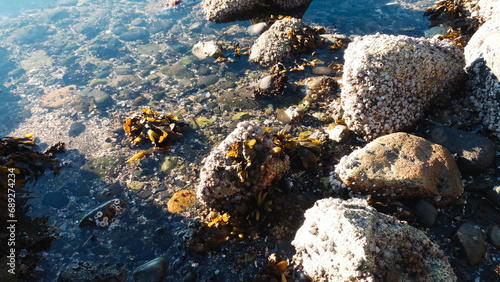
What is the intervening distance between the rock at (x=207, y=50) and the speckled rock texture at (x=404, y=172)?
4.95 m

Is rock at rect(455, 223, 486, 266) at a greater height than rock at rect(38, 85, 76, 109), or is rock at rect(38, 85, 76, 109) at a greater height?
rock at rect(455, 223, 486, 266)

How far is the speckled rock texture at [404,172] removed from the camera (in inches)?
145

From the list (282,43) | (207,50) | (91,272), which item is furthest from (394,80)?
(91,272)

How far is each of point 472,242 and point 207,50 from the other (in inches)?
271

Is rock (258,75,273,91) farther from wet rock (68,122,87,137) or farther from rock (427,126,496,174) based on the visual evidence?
wet rock (68,122,87,137)

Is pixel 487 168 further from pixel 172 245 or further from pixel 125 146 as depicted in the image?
pixel 125 146

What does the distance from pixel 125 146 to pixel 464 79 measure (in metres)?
6.41

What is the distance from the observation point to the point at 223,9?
8.65 metres

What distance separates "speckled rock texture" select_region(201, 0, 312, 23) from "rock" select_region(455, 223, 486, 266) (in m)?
7.56

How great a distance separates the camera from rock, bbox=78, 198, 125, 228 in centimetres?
438

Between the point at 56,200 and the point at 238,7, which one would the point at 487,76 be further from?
the point at 56,200

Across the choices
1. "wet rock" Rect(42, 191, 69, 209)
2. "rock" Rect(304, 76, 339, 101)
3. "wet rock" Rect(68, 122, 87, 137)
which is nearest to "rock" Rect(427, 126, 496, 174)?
"rock" Rect(304, 76, 339, 101)

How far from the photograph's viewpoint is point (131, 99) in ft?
22.6

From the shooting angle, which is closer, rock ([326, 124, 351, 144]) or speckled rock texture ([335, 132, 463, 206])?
speckled rock texture ([335, 132, 463, 206])
